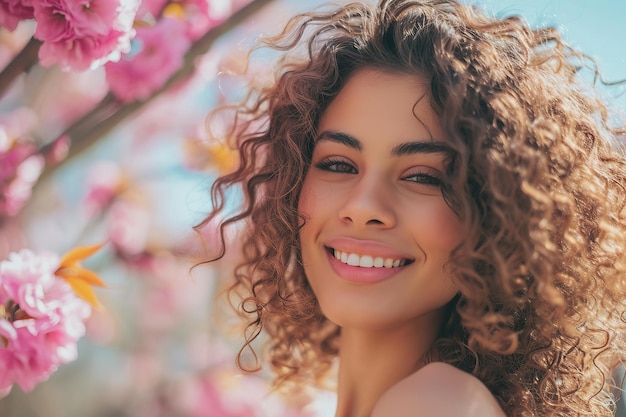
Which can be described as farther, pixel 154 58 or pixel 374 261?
pixel 154 58

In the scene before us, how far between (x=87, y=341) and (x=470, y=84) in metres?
2.28

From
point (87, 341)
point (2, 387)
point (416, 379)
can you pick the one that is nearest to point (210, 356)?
point (87, 341)

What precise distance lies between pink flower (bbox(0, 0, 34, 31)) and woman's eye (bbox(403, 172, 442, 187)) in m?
0.82

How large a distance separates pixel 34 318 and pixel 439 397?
90 cm

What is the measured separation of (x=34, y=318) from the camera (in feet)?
5.78

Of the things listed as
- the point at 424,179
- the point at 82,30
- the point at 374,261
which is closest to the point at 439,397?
the point at 374,261

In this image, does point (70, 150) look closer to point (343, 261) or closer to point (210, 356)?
point (343, 261)

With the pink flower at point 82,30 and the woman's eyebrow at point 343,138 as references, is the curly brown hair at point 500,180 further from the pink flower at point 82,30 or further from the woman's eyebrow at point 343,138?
the pink flower at point 82,30

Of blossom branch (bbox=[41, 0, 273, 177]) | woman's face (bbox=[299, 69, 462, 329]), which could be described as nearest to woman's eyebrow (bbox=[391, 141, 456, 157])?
woman's face (bbox=[299, 69, 462, 329])

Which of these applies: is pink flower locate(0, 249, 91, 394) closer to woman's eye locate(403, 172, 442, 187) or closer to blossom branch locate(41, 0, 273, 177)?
blossom branch locate(41, 0, 273, 177)

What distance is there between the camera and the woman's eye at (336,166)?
166 centimetres

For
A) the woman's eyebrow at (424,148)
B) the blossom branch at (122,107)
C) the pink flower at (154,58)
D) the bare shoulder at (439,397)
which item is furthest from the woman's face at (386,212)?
the pink flower at (154,58)

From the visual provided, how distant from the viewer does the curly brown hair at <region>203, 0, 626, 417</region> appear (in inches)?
57.8

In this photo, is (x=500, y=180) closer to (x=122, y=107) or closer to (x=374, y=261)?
(x=374, y=261)
